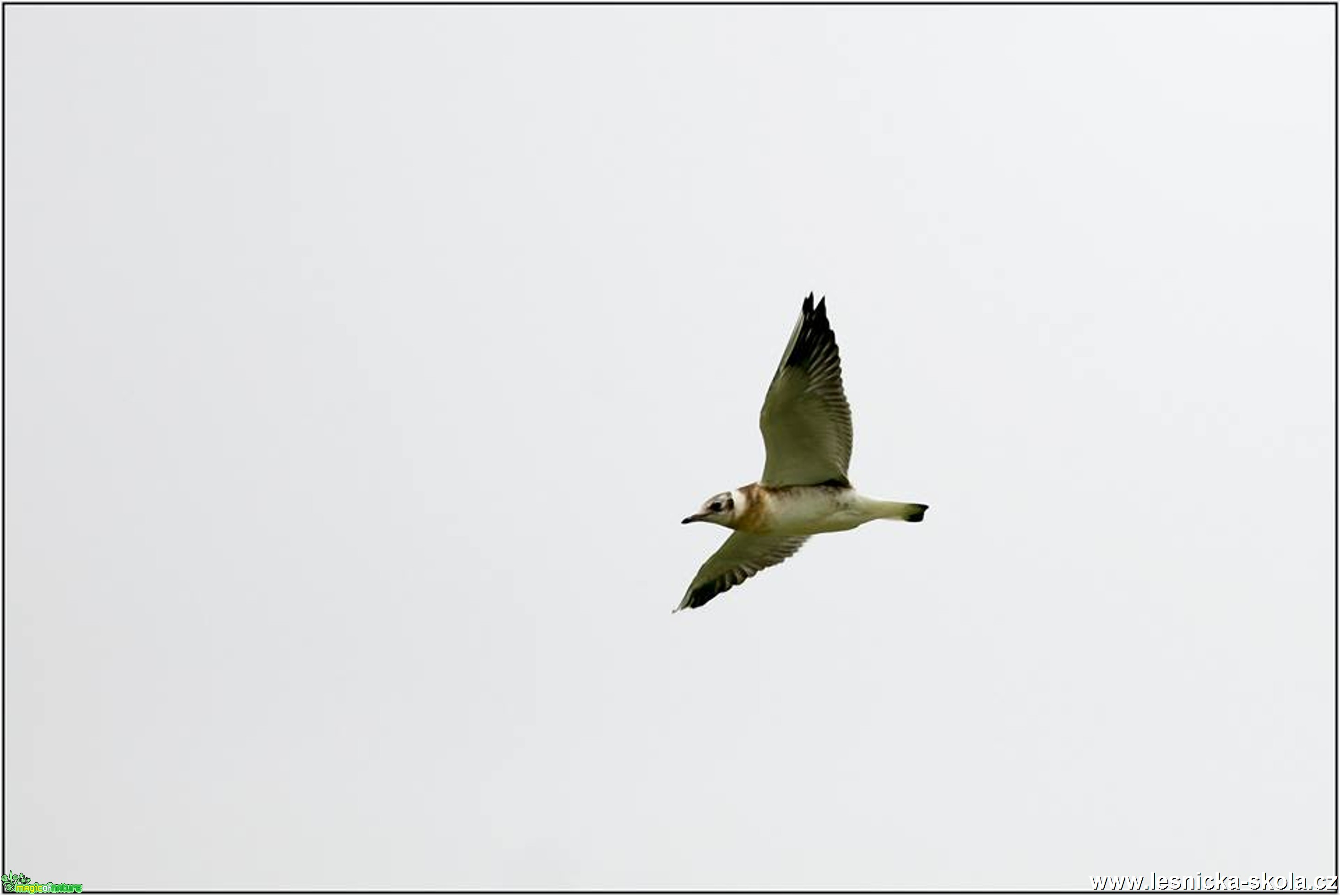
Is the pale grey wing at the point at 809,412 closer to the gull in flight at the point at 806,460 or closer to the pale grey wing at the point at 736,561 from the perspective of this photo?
the gull in flight at the point at 806,460

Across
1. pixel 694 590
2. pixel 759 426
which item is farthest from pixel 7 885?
pixel 759 426

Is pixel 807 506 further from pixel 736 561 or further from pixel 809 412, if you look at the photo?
pixel 736 561

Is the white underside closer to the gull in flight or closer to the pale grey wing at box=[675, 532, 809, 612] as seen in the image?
the gull in flight

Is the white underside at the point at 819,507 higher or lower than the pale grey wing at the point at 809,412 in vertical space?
lower

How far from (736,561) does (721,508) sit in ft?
8.30

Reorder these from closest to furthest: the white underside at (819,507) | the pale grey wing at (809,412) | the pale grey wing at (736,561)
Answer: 1. the pale grey wing at (809,412)
2. the white underside at (819,507)
3. the pale grey wing at (736,561)

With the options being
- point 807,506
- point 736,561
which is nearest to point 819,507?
point 807,506

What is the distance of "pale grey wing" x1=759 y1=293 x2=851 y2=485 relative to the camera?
2603 cm

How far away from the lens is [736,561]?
29.2 metres

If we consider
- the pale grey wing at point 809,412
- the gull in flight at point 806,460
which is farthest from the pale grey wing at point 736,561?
the pale grey wing at point 809,412

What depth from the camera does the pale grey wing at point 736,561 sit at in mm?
28719

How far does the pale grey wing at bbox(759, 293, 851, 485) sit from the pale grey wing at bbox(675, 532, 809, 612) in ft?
5.90

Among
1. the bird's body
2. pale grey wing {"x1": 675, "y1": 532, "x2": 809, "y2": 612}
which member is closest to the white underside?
the bird's body

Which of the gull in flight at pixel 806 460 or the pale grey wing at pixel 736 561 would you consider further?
the pale grey wing at pixel 736 561
